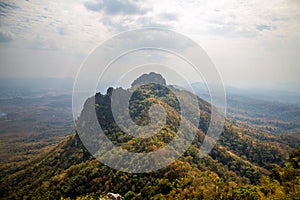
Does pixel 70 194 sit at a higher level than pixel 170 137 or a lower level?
lower

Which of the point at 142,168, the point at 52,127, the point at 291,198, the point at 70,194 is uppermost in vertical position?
the point at 291,198

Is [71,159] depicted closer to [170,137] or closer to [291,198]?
[170,137]

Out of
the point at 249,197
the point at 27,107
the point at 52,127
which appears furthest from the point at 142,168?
the point at 27,107

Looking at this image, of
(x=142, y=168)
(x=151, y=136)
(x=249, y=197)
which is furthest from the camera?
(x=151, y=136)

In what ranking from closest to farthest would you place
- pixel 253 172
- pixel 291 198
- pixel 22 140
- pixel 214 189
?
1. pixel 291 198
2. pixel 214 189
3. pixel 253 172
4. pixel 22 140

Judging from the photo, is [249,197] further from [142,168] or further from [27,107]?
[27,107]

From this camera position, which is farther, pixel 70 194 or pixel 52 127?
pixel 52 127
